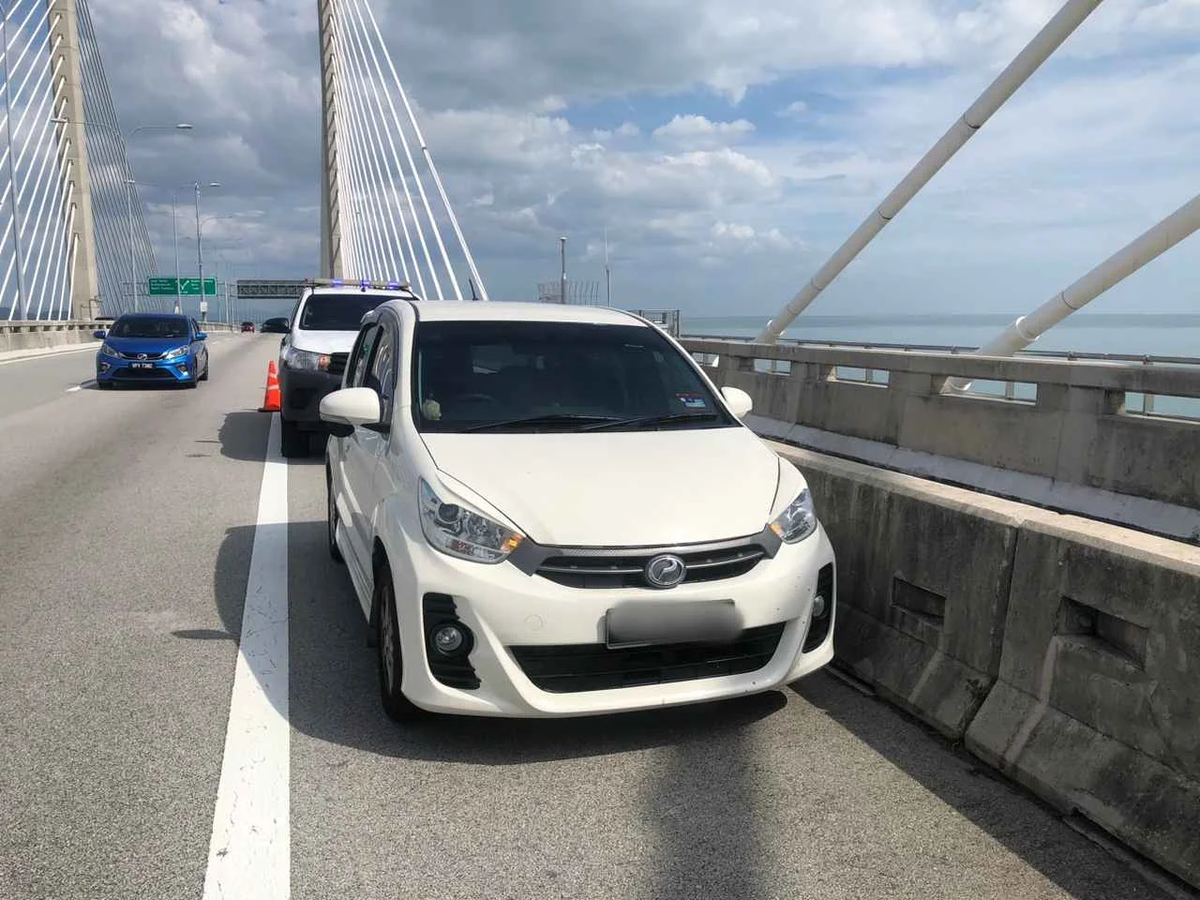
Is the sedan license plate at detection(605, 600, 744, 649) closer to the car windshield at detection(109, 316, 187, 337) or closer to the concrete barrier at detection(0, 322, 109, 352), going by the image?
the car windshield at detection(109, 316, 187, 337)

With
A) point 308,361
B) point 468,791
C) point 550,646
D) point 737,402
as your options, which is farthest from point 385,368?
point 308,361

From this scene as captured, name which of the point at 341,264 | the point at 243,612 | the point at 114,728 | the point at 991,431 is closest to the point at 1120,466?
the point at 991,431

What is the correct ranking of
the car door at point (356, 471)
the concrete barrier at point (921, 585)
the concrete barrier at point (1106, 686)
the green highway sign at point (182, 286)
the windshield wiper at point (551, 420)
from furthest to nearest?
1. the green highway sign at point (182, 286)
2. the car door at point (356, 471)
3. the windshield wiper at point (551, 420)
4. the concrete barrier at point (921, 585)
5. the concrete barrier at point (1106, 686)

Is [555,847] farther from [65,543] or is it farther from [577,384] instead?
[65,543]

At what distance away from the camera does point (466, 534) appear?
12.5 ft

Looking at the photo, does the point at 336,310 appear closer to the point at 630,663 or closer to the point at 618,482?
the point at 618,482

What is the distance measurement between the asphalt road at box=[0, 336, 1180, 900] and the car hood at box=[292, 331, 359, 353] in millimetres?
5958

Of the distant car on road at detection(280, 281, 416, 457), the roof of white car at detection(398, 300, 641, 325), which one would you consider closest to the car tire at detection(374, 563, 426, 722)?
the roof of white car at detection(398, 300, 641, 325)

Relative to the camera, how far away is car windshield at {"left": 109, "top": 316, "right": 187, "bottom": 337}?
21797 mm

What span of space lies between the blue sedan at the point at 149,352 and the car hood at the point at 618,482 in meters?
18.3

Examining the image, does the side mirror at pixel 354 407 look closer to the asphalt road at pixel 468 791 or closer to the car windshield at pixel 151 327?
the asphalt road at pixel 468 791

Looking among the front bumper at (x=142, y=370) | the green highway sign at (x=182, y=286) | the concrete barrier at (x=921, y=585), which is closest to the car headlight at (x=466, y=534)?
the concrete barrier at (x=921, y=585)

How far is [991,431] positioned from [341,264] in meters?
31.5

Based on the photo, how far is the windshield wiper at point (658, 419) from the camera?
15.7 ft
